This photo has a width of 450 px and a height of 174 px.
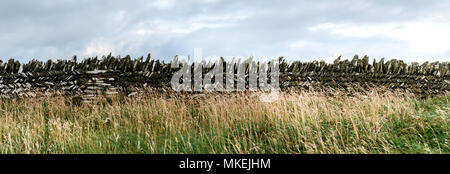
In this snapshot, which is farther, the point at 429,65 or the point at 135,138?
the point at 429,65

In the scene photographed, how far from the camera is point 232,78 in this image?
12.2 metres

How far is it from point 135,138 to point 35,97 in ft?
25.6

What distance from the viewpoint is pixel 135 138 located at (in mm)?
6664

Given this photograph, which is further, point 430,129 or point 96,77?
point 96,77

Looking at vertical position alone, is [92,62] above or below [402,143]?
above

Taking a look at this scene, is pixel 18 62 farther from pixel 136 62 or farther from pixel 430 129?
pixel 430 129

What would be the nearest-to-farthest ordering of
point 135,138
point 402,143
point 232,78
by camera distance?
point 402,143, point 135,138, point 232,78
